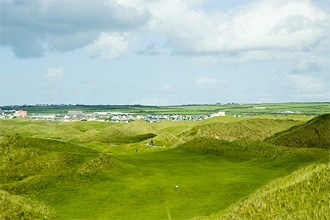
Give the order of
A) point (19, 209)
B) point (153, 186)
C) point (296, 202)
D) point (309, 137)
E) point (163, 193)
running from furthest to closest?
point (309, 137), point (153, 186), point (163, 193), point (19, 209), point (296, 202)

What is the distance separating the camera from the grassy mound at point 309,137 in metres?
159

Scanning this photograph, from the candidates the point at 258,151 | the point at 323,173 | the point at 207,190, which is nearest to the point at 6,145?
the point at 207,190

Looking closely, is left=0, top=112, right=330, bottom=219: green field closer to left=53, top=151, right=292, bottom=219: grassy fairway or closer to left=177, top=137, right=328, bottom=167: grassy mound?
left=53, top=151, right=292, bottom=219: grassy fairway

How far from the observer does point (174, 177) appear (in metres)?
63.9

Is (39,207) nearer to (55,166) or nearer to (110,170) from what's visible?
(110,170)

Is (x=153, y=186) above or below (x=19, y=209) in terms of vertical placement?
below

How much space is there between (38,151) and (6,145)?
7036mm

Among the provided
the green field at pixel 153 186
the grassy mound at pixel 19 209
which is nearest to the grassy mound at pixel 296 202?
the green field at pixel 153 186

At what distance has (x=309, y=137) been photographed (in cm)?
16325

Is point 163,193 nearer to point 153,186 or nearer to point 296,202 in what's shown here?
point 153,186

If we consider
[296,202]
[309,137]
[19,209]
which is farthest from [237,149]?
[296,202]

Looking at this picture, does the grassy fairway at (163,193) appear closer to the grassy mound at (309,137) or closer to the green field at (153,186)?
the green field at (153,186)

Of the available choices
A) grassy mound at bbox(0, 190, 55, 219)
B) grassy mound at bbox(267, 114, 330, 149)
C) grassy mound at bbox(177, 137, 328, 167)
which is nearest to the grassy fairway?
grassy mound at bbox(0, 190, 55, 219)

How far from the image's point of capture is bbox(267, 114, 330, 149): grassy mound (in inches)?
6255
